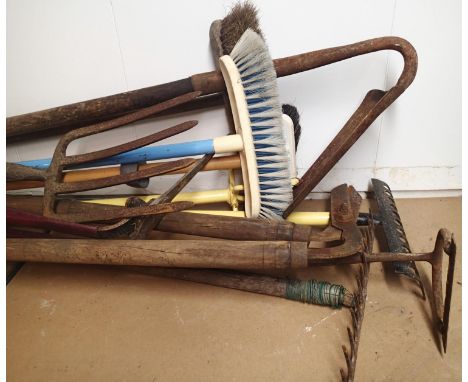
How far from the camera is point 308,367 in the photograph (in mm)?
796

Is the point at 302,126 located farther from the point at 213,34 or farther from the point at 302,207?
the point at 213,34

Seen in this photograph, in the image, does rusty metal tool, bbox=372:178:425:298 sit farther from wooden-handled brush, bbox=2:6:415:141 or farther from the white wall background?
wooden-handled brush, bbox=2:6:415:141

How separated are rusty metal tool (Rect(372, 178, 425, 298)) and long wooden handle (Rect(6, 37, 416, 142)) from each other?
0.33 m

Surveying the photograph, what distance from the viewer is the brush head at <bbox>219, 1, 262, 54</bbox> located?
37.3 inches

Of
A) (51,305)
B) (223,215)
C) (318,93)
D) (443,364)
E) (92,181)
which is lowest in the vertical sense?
(443,364)

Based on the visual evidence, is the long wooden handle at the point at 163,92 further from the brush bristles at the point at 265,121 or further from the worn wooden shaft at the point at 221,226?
the worn wooden shaft at the point at 221,226

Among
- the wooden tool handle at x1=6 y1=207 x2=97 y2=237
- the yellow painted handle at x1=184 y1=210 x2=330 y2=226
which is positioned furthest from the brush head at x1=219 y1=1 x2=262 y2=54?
the wooden tool handle at x1=6 y1=207 x2=97 y2=237

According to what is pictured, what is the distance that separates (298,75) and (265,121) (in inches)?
8.1

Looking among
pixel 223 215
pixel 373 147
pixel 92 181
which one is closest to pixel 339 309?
pixel 223 215

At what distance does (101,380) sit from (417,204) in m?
0.96

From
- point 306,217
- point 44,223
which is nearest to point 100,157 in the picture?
point 44,223

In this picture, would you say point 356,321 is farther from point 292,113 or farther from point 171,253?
point 292,113

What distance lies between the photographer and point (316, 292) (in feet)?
2.91

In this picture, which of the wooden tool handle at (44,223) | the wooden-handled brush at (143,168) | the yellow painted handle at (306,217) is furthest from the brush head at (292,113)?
the wooden tool handle at (44,223)
